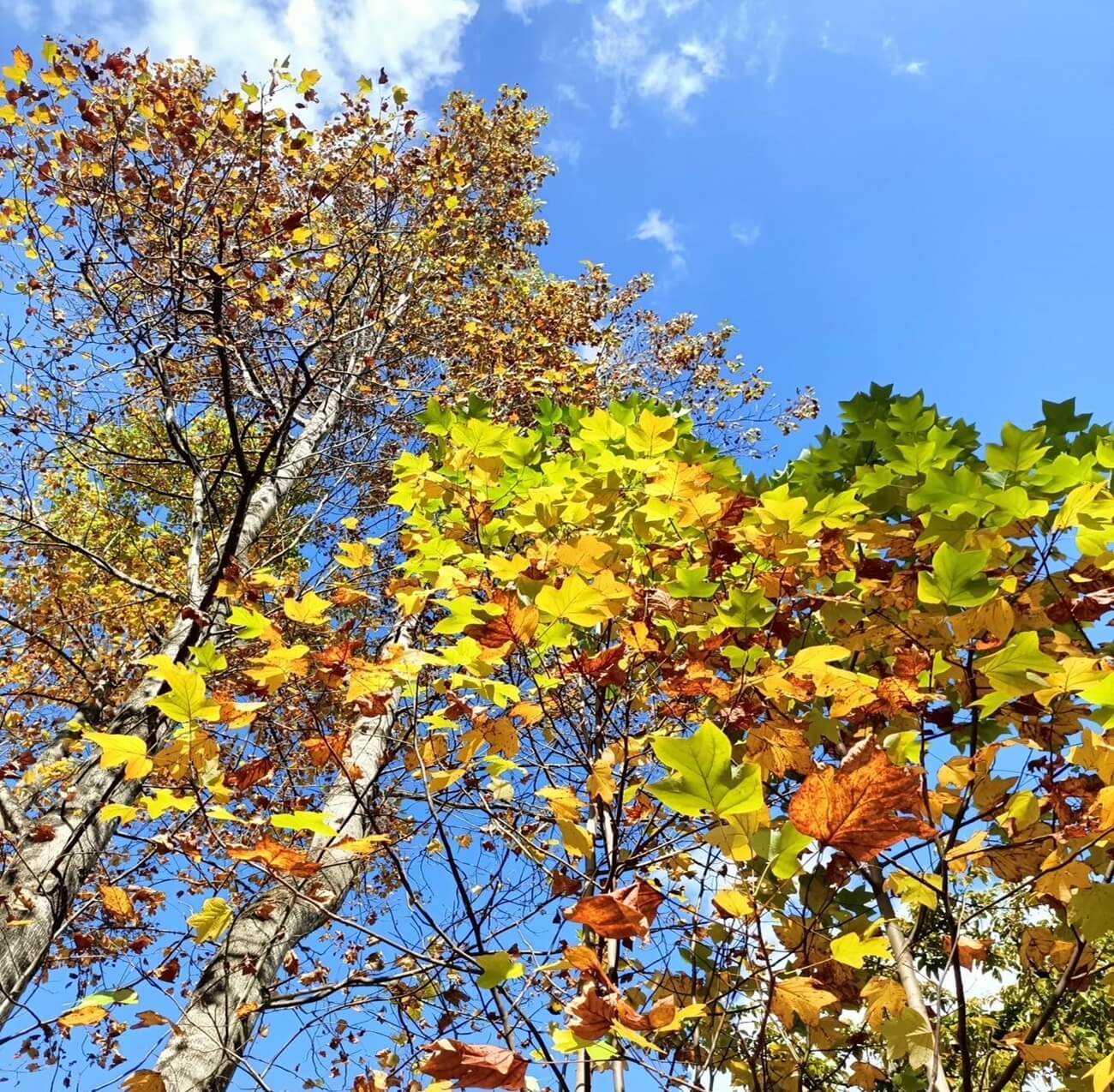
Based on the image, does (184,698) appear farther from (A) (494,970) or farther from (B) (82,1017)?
(B) (82,1017)

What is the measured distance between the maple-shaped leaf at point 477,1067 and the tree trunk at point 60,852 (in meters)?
2.15

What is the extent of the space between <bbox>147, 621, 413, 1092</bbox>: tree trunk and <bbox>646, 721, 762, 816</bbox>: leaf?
1426mm

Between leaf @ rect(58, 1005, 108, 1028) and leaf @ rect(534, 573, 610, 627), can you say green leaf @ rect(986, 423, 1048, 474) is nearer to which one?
leaf @ rect(534, 573, 610, 627)

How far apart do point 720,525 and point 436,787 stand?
38.8 inches

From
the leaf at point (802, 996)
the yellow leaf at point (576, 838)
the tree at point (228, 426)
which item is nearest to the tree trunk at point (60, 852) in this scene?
the tree at point (228, 426)

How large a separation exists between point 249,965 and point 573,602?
8.33 ft

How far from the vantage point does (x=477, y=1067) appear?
916mm

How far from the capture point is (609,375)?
7266 millimetres

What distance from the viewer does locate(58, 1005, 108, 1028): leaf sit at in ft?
5.04

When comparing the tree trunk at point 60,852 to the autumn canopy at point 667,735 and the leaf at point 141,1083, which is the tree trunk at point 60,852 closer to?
the autumn canopy at point 667,735

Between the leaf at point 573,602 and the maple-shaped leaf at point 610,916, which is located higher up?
the leaf at point 573,602

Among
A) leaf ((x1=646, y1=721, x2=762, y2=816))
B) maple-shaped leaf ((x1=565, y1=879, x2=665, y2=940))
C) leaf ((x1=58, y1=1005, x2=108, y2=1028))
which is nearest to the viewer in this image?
leaf ((x1=646, y1=721, x2=762, y2=816))

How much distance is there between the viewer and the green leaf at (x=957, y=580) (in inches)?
50.6

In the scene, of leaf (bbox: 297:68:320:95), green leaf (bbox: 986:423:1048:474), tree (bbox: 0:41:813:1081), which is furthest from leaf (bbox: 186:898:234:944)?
leaf (bbox: 297:68:320:95)
